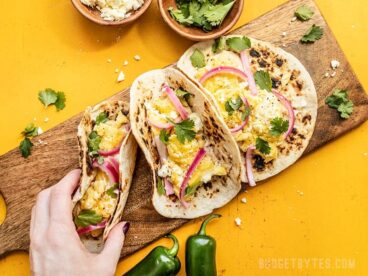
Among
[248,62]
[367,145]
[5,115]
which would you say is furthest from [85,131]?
[367,145]

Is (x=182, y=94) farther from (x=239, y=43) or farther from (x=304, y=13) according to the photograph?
(x=304, y=13)

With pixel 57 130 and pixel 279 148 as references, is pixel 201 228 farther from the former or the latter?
pixel 57 130

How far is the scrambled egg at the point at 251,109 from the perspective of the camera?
13.7ft

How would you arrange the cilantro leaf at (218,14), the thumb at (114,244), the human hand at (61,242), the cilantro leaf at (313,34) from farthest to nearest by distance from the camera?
the cilantro leaf at (313,34) → the cilantro leaf at (218,14) → the thumb at (114,244) → the human hand at (61,242)

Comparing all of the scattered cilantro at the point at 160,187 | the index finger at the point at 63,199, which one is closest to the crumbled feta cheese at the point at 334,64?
the scattered cilantro at the point at 160,187

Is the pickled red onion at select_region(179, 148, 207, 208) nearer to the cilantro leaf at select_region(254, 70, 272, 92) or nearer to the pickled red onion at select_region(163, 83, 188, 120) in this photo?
the pickled red onion at select_region(163, 83, 188, 120)

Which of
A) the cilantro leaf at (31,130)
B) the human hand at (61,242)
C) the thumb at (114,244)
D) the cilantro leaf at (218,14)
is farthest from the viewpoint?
the cilantro leaf at (31,130)

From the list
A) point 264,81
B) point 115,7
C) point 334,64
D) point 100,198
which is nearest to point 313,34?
point 334,64

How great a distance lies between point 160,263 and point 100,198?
0.65 m

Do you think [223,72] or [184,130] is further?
[223,72]

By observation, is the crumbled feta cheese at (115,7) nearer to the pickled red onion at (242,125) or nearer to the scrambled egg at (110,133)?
the scrambled egg at (110,133)

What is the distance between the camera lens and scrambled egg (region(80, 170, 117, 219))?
422 centimetres

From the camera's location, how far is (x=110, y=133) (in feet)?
13.9

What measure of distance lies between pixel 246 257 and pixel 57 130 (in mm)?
1750
